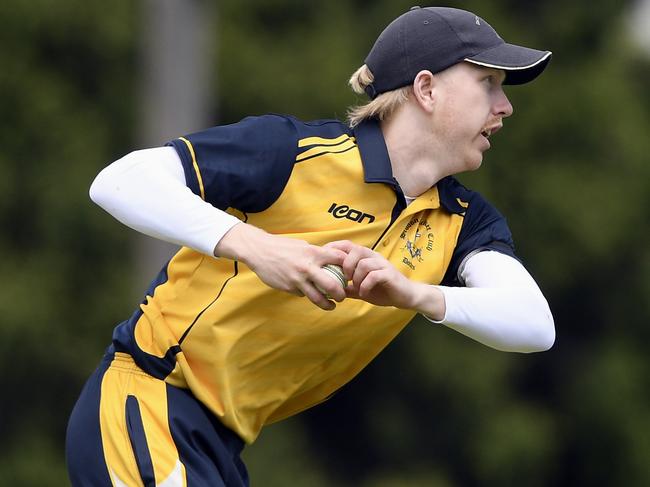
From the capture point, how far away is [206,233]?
406cm

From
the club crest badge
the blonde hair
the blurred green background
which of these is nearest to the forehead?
the blonde hair

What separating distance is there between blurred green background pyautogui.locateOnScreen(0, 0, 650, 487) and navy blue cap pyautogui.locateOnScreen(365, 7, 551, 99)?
789 cm

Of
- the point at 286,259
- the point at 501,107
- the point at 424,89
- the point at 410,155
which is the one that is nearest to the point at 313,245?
the point at 286,259

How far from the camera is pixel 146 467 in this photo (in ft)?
14.2

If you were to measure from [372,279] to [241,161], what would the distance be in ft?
1.77

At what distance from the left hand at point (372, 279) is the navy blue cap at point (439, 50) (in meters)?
0.75

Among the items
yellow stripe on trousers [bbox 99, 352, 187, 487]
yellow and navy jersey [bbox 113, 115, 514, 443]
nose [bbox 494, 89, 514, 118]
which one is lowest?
yellow stripe on trousers [bbox 99, 352, 187, 487]

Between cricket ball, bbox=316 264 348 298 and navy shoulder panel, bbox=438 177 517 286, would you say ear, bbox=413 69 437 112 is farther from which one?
cricket ball, bbox=316 264 348 298

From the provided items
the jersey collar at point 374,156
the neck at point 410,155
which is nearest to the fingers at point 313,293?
the jersey collar at point 374,156

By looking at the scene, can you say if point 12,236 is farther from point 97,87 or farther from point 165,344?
point 165,344

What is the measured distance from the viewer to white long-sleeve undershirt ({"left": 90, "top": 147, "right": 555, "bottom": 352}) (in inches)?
161

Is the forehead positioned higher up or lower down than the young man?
higher up

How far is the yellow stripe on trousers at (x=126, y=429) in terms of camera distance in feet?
14.3

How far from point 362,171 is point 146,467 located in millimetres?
1039
